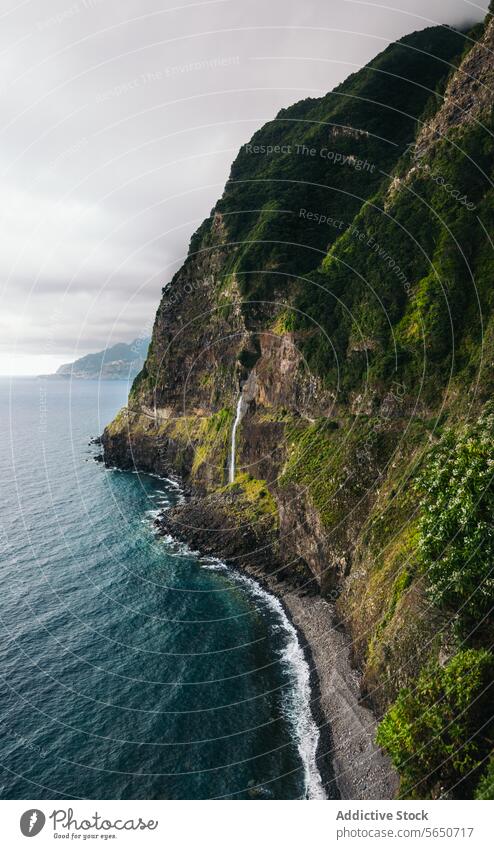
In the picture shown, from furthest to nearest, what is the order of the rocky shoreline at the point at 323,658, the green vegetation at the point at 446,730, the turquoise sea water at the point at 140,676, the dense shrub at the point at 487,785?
the turquoise sea water at the point at 140,676 < the rocky shoreline at the point at 323,658 < the green vegetation at the point at 446,730 < the dense shrub at the point at 487,785

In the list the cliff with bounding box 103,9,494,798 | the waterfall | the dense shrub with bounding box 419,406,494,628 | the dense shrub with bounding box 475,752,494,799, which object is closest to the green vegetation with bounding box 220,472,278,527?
the cliff with bounding box 103,9,494,798

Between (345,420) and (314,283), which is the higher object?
(314,283)

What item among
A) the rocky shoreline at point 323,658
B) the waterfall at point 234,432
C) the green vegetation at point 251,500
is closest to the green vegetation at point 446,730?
the rocky shoreline at point 323,658

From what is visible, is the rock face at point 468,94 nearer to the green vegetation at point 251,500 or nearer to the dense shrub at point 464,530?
the dense shrub at point 464,530

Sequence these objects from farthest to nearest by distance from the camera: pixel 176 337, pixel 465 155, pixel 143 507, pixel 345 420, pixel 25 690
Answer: pixel 176 337
pixel 143 507
pixel 345 420
pixel 465 155
pixel 25 690

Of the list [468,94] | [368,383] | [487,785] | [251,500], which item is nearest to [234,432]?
[251,500]

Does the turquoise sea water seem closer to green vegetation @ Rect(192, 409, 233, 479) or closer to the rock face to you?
green vegetation @ Rect(192, 409, 233, 479)

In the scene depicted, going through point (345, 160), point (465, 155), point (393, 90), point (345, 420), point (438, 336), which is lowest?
point (345, 420)

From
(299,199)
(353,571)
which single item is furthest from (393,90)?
(353,571)
